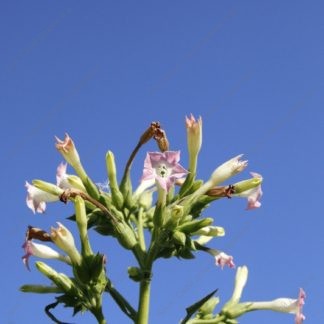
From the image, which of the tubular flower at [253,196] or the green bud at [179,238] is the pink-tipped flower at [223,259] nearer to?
the tubular flower at [253,196]

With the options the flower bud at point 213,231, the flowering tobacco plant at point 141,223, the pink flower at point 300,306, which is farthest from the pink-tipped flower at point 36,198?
the pink flower at point 300,306

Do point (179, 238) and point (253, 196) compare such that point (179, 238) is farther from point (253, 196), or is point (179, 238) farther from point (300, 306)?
point (300, 306)

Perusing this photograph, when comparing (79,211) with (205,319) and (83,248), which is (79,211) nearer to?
(83,248)

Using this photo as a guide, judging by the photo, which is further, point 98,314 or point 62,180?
point 62,180

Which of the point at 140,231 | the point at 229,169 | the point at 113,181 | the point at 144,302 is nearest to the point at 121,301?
the point at 144,302

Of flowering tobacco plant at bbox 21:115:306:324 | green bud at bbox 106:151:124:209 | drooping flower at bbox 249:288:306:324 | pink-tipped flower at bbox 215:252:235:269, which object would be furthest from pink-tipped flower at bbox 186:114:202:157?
drooping flower at bbox 249:288:306:324
